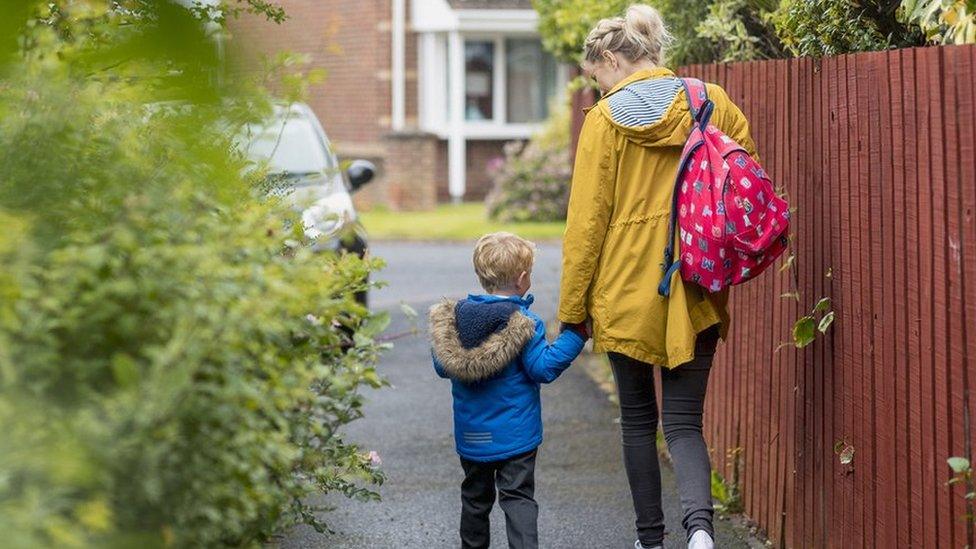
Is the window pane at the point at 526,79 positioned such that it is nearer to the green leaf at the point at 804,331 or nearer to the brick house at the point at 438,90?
the brick house at the point at 438,90

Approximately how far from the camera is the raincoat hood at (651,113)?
4.17 meters

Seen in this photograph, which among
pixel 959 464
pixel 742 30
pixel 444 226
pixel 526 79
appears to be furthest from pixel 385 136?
pixel 959 464

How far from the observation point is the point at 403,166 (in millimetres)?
25219

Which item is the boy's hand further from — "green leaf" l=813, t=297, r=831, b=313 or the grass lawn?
the grass lawn

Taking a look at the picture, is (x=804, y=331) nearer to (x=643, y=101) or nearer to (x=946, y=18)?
(x=643, y=101)

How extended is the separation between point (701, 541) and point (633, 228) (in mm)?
984

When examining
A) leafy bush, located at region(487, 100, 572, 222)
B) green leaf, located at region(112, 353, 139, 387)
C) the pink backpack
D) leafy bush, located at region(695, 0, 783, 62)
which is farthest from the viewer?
leafy bush, located at region(487, 100, 572, 222)

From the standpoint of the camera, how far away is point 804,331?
14.3ft

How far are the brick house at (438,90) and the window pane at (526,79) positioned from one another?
19 millimetres

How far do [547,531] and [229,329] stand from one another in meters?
3.15

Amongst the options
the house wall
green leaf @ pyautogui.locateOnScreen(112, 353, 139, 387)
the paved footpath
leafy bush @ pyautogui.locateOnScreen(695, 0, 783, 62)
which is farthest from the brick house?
green leaf @ pyautogui.locateOnScreen(112, 353, 139, 387)

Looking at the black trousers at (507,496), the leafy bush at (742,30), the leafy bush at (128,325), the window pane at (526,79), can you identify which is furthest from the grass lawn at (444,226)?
the leafy bush at (128,325)

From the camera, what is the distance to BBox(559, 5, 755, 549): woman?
4.23 m

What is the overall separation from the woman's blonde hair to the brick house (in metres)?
20.6
